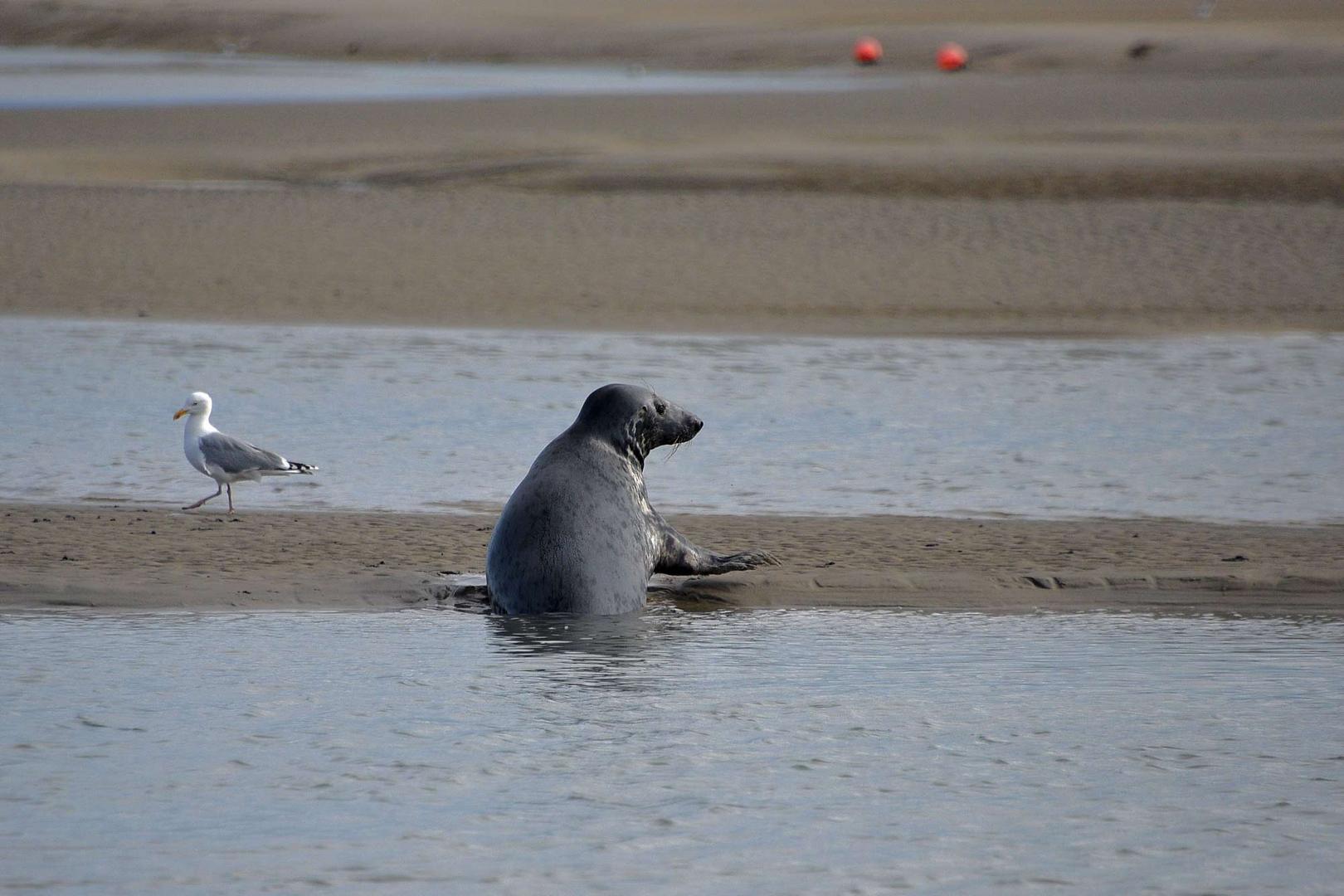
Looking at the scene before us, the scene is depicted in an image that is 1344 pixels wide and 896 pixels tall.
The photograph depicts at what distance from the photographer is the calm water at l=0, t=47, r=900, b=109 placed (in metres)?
33.8

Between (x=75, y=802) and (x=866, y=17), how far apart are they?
171 feet

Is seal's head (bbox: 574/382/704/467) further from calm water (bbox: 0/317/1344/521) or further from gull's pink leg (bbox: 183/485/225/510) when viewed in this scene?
gull's pink leg (bbox: 183/485/225/510)

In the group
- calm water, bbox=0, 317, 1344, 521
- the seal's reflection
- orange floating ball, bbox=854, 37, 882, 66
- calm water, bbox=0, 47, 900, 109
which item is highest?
orange floating ball, bbox=854, 37, 882, 66

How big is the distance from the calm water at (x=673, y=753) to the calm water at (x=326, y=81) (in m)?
26.1

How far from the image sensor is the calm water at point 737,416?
9969mm

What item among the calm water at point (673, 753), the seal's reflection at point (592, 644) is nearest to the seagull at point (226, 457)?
the calm water at point (673, 753)

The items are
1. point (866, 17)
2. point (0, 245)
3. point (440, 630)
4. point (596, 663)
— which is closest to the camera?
point (596, 663)

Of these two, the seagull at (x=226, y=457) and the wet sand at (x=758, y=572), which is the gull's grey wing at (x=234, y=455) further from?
the wet sand at (x=758, y=572)

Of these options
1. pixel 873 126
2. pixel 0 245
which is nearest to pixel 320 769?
pixel 0 245

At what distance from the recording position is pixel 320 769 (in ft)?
18.7

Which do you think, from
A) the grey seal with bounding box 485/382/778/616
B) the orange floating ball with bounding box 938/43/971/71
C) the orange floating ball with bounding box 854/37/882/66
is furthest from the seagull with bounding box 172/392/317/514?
the orange floating ball with bounding box 854/37/882/66

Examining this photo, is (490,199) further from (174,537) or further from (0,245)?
(174,537)

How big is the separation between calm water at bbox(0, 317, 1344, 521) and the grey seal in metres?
1.81

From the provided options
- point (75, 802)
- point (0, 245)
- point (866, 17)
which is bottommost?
point (75, 802)
